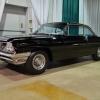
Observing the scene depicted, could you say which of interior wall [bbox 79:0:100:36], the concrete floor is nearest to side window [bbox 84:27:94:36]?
the concrete floor

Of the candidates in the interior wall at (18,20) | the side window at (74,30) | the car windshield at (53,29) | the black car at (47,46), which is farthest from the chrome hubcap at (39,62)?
the interior wall at (18,20)

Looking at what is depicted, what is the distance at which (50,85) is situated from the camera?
336 cm

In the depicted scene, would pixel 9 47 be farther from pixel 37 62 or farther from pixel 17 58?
pixel 37 62

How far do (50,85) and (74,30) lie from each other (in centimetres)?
263

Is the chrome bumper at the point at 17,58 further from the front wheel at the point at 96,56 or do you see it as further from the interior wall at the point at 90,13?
the interior wall at the point at 90,13

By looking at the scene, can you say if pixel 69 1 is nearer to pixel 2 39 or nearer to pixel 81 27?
pixel 81 27

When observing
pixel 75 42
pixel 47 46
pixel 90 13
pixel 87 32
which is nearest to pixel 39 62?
pixel 47 46

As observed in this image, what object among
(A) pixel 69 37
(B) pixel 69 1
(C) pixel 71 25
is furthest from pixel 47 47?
(B) pixel 69 1

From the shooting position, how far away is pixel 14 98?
2.67m

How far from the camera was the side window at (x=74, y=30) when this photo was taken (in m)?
5.00

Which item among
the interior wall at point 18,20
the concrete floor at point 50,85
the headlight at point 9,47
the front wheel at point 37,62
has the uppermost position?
the interior wall at point 18,20

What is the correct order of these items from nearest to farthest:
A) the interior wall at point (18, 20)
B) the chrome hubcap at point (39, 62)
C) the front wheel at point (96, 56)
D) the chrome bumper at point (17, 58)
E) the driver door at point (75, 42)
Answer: the chrome bumper at point (17, 58)
the chrome hubcap at point (39, 62)
the driver door at point (75, 42)
the front wheel at point (96, 56)
the interior wall at point (18, 20)

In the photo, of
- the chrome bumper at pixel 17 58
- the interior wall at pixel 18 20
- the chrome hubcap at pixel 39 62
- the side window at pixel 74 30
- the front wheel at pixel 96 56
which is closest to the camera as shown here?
the chrome bumper at pixel 17 58

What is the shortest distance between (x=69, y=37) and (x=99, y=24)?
6640 mm
